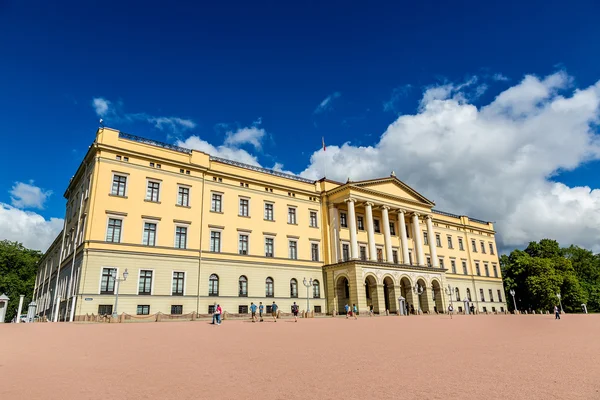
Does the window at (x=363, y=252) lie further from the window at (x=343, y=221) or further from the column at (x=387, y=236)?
the window at (x=343, y=221)

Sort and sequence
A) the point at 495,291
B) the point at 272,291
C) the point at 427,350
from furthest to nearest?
the point at 495,291
the point at 272,291
the point at 427,350

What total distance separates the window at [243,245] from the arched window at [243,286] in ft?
8.20

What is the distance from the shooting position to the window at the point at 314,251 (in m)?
44.5

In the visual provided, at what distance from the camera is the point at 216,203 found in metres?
38.6

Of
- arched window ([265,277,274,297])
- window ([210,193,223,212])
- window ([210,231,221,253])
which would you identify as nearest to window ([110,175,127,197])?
window ([210,193,223,212])

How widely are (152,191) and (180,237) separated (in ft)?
16.1

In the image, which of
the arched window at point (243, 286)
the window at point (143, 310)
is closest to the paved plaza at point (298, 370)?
the window at point (143, 310)

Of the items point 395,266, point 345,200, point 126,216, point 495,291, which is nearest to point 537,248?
point 495,291

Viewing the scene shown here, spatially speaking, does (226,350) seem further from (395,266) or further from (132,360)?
(395,266)

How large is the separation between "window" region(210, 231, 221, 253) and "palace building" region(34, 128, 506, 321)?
0.32ft

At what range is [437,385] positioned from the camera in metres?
7.24

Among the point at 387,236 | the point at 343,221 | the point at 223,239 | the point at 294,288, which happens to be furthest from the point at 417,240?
Result: the point at 223,239

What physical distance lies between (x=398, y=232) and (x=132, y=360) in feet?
149

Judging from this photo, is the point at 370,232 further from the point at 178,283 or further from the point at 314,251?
the point at 178,283
